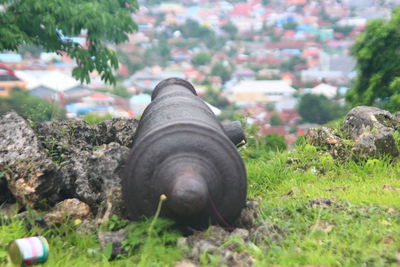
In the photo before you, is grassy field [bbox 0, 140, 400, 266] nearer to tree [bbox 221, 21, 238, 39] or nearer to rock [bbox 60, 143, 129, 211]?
rock [bbox 60, 143, 129, 211]

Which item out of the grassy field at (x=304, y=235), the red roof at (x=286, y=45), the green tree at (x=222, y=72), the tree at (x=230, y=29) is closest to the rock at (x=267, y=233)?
the grassy field at (x=304, y=235)

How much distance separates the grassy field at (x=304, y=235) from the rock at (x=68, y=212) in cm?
14

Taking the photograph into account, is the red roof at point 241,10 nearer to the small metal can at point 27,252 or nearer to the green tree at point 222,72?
the green tree at point 222,72

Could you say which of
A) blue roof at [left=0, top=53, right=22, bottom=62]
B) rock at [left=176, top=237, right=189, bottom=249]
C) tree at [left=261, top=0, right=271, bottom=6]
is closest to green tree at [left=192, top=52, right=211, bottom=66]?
blue roof at [left=0, top=53, right=22, bottom=62]

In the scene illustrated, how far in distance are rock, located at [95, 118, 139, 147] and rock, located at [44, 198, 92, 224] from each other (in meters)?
2.51

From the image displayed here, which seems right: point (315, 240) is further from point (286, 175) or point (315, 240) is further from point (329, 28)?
point (329, 28)

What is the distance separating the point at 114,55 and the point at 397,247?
381 inches

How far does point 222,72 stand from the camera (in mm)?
66125

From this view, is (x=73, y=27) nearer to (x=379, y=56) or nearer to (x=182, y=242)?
(x=379, y=56)

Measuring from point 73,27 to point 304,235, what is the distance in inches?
335

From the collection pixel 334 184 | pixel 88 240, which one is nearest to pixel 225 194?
pixel 88 240

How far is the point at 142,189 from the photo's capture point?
588cm

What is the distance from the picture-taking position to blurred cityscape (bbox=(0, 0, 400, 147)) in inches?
1842

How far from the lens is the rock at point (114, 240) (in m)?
5.68
